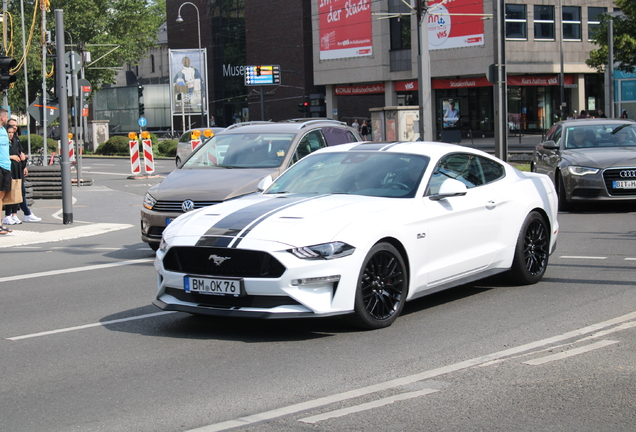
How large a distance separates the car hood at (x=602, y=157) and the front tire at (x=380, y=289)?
922cm

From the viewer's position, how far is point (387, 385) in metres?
5.27

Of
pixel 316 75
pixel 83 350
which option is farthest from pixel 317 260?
pixel 316 75

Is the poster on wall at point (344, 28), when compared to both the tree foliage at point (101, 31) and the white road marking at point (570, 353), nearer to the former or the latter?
the tree foliage at point (101, 31)

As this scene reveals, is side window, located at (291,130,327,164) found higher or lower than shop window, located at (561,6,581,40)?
lower

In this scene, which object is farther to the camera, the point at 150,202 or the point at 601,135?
the point at 601,135

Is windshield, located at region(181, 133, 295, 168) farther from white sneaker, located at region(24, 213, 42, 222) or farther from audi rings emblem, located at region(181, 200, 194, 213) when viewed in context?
white sneaker, located at region(24, 213, 42, 222)

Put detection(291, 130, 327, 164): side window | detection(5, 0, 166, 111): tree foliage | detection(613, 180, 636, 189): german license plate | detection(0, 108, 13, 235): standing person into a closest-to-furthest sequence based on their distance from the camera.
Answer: detection(291, 130, 327, 164): side window → detection(0, 108, 13, 235): standing person → detection(613, 180, 636, 189): german license plate → detection(5, 0, 166, 111): tree foliage

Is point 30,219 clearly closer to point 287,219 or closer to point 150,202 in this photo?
point 150,202

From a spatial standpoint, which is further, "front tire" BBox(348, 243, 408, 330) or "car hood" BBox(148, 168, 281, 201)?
"car hood" BBox(148, 168, 281, 201)

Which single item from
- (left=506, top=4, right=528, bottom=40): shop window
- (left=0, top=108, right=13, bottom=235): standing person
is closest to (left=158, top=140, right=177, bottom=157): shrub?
(left=506, top=4, right=528, bottom=40): shop window

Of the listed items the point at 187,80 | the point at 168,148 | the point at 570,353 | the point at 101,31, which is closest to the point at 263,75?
the point at 187,80

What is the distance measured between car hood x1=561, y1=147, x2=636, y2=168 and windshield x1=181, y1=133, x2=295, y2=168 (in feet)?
19.5

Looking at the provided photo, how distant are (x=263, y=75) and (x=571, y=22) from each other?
83.2ft

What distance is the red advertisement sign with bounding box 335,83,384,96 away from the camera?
207 feet
